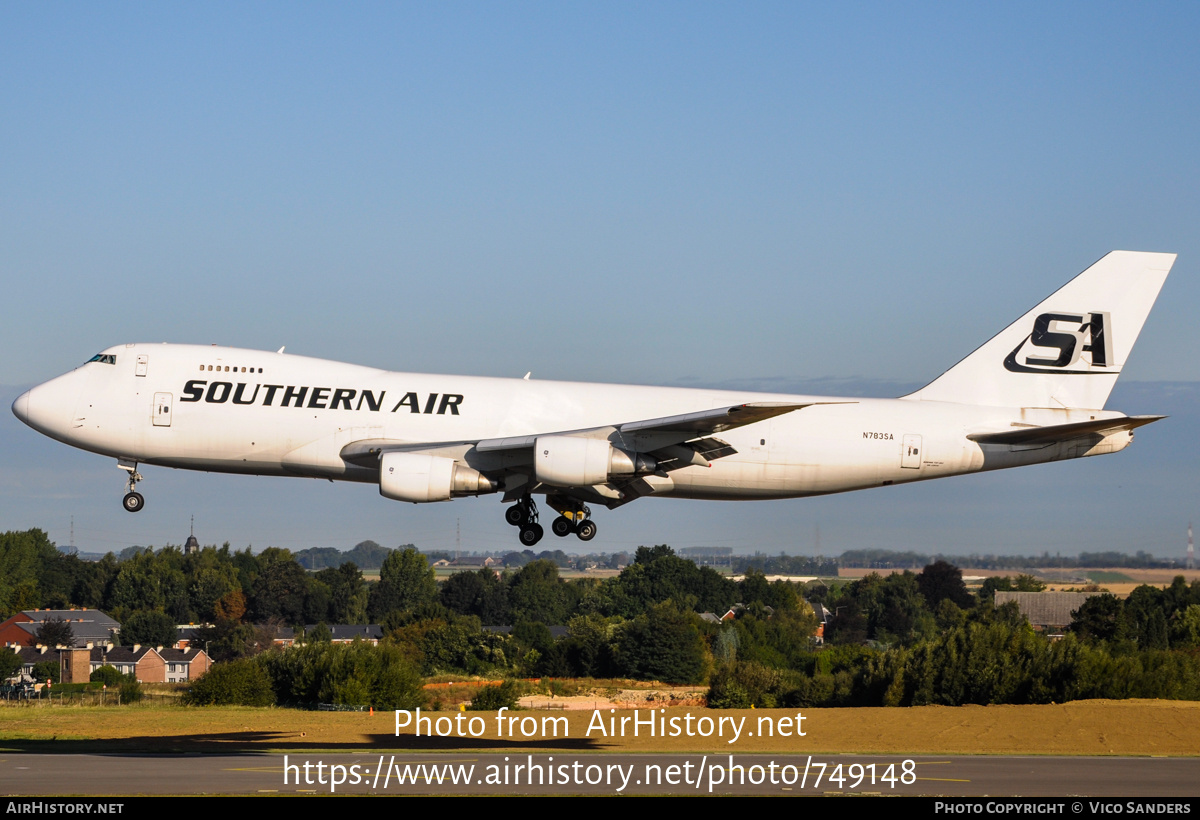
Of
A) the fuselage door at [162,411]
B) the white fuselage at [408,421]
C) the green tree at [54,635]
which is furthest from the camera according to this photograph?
the green tree at [54,635]

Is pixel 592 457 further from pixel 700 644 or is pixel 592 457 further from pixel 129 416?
pixel 700 644

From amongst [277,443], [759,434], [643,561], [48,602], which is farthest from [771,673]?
[48,602]

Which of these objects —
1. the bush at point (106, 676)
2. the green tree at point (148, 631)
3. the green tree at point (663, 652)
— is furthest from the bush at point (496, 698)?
the green tree at point (148, 631)

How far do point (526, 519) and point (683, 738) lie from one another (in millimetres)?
12184

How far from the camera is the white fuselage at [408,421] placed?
3550cm

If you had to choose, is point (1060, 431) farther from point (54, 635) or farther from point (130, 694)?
point (54, 635)

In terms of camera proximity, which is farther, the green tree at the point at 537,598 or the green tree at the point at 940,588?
the green tree at the point at 537,598

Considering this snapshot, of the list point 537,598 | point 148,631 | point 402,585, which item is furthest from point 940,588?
point 148,631

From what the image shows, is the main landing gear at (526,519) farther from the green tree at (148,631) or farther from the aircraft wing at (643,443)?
the green tree at (148,631)

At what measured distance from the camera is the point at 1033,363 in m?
38.5

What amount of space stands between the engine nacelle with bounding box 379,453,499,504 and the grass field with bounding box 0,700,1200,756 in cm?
963

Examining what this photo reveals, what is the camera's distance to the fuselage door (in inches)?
1405

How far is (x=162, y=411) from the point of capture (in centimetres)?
3569

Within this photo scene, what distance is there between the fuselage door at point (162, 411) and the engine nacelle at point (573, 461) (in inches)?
419
